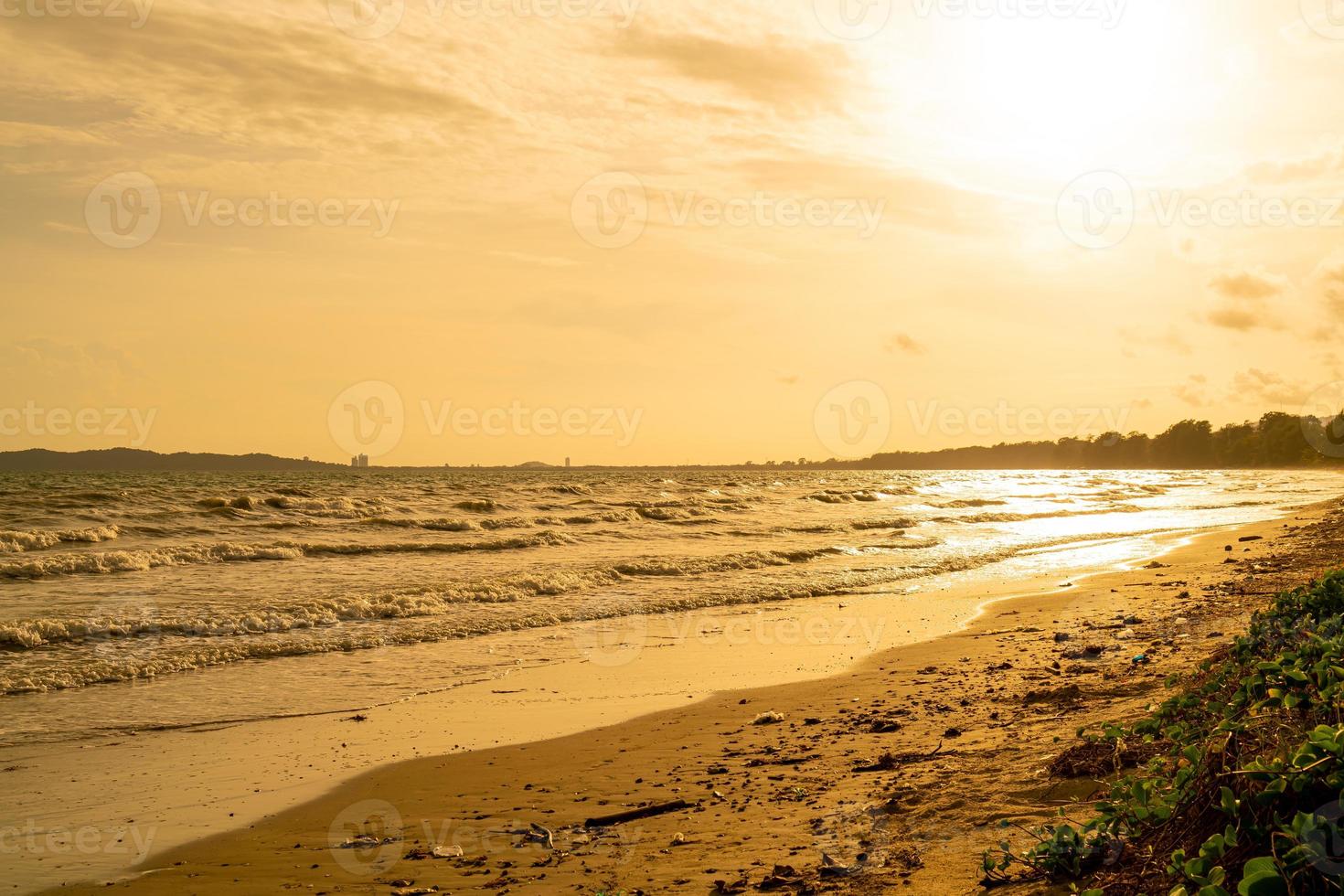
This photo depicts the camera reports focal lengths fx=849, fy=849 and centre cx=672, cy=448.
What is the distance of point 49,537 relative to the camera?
951 inches

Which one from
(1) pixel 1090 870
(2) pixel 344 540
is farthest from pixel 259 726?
(2) pixel 344 540

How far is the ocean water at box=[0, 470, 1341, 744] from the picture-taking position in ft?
35.0

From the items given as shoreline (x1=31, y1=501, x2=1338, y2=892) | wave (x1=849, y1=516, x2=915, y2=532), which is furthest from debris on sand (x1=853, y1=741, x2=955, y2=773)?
wave (x1=849, y1=516, x2=915, y2=532)

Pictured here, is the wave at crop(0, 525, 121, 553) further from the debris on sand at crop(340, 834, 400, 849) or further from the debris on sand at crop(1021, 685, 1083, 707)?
the debris on sand at crop(1021, 685, 1083, 707)

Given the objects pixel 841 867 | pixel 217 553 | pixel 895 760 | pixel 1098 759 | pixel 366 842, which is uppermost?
pixel 1098 759

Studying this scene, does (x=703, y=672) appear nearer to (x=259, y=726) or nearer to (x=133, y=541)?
(x=259, y=726)

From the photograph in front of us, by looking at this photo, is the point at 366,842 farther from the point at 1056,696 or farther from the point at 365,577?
the point at 365,577

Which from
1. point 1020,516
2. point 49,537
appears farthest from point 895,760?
point 1020,516

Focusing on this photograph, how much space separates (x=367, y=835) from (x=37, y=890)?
6.19 ft

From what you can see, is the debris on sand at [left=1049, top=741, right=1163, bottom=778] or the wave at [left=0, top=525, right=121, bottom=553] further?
the wave at [left=0, top=525, right=121, bottom=553]

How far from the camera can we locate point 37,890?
5148 mm

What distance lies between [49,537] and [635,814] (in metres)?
25.3

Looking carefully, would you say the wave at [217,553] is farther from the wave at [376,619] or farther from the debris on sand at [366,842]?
the debris on sand at [366,842]

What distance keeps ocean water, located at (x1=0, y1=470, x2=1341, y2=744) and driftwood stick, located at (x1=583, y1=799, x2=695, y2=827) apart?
4934mm
